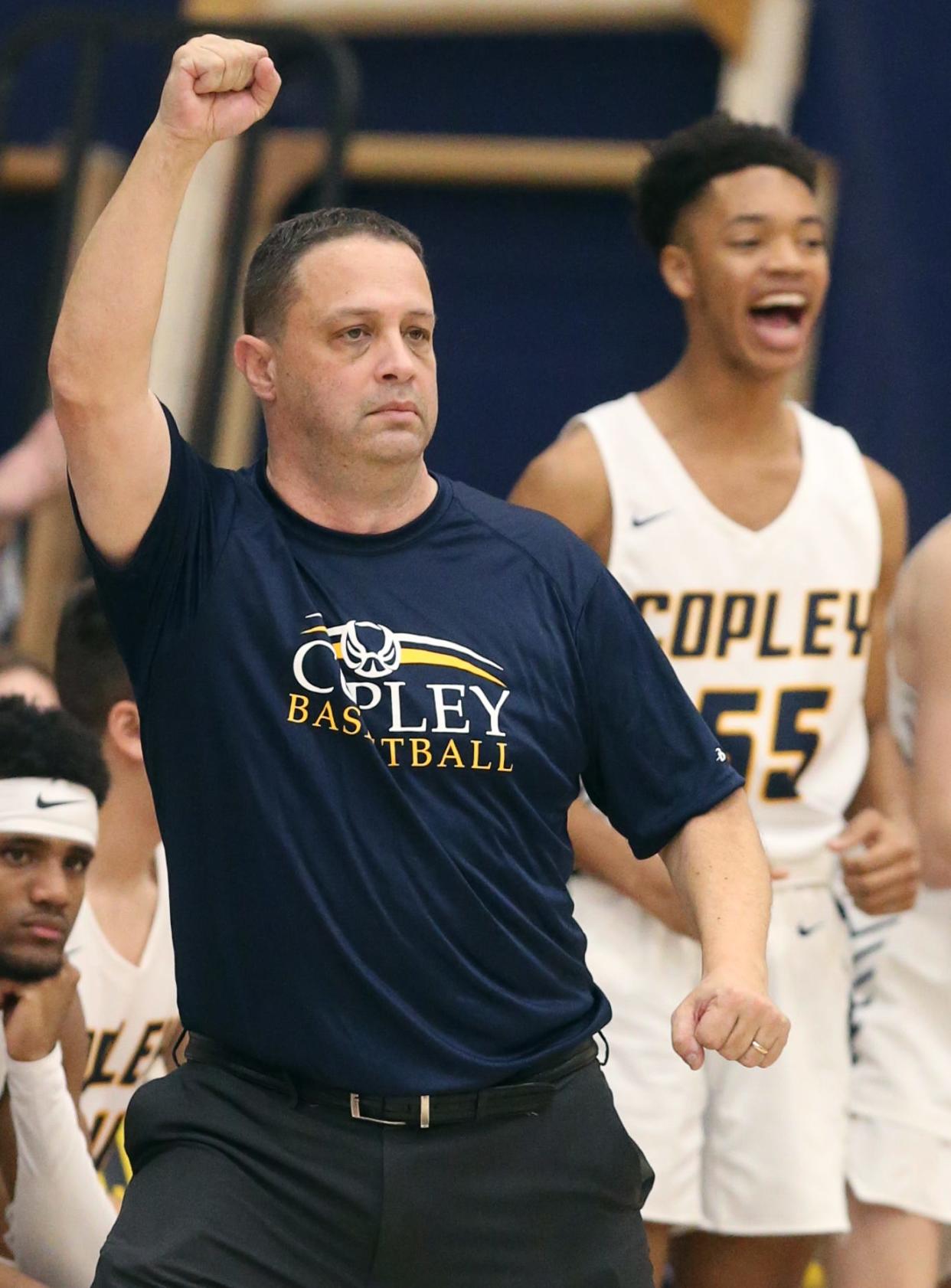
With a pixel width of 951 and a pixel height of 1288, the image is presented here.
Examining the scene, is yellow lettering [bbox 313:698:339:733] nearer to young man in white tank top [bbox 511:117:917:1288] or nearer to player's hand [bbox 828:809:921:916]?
young man in white tank top [bbox 511:117:917:1288]

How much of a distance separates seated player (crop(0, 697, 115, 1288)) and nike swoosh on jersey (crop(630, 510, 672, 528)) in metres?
1.20

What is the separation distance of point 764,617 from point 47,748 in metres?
1.36

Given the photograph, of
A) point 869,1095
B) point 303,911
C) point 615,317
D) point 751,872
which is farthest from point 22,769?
point 615,317

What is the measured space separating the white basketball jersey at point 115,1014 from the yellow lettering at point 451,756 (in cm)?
138

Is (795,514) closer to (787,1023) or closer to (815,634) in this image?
(815,634)

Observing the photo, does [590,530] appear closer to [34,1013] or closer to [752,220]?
[752,220]

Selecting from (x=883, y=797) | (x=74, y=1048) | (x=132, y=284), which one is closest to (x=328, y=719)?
(x=132, y=284)

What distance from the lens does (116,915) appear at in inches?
173

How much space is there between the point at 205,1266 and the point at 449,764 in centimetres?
72

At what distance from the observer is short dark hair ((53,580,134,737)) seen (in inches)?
177

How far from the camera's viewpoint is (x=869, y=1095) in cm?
437

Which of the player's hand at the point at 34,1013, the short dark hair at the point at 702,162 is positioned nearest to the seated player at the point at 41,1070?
the player's hand at the point at 34,1013

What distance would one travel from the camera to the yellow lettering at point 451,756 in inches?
119

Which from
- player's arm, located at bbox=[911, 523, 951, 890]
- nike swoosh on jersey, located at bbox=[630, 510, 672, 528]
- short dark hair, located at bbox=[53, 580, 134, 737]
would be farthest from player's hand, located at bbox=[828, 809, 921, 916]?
short dark hair, located at bbox=[53, 580, 134, 737]
